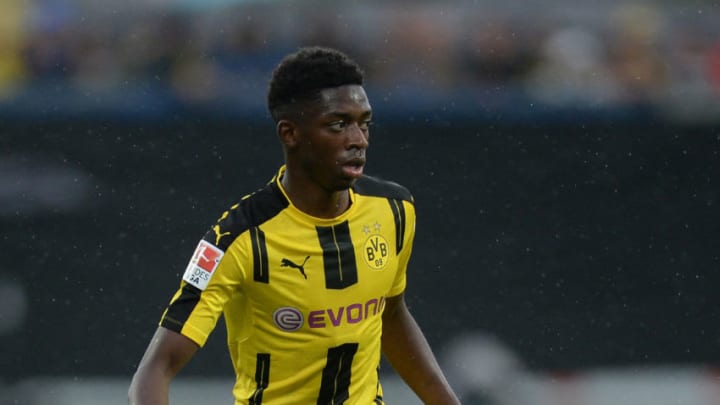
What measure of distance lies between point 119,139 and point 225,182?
31.8 inches

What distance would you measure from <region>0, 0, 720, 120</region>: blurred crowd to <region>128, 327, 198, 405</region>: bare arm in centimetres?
514

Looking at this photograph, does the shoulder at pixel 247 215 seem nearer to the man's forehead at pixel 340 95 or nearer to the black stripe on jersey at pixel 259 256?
the black stripe on jersey at pixel 259 256

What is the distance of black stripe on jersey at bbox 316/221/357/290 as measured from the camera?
5.04 metres

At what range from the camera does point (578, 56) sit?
34.8 feet

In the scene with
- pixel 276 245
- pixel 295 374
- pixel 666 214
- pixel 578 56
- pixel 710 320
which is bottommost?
pixel 295 374

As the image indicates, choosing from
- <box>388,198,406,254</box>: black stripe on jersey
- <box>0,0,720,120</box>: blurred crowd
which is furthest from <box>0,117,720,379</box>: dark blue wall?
<box>388,198,406,254</box>: black stripe on jersey

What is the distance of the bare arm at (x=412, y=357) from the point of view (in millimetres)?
5426

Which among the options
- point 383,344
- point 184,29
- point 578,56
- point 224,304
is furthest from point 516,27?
point 224,304

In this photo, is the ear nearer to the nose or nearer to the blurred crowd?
the nose

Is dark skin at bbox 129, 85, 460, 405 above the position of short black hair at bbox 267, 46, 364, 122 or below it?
below

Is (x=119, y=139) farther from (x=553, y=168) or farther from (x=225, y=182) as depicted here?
(x=553, y=168)

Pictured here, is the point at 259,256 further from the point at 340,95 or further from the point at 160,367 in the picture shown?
the point at 340,95

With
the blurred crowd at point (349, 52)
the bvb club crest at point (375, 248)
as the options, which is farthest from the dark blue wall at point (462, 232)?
the bvb club crest at point (375, 248)

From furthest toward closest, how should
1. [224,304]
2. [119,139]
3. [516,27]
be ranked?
[516,27], [119,139], [224,304]
